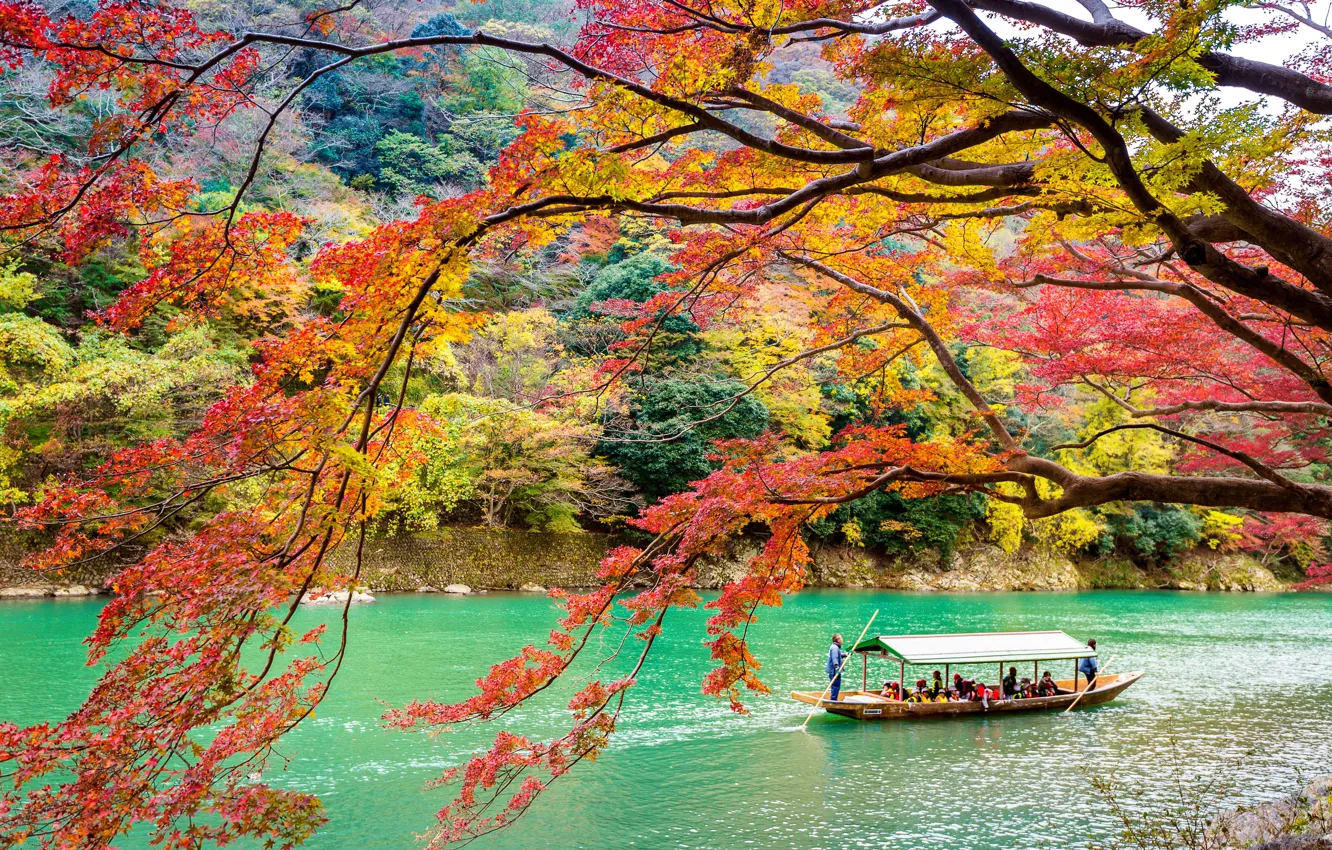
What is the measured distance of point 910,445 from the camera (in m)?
5.16

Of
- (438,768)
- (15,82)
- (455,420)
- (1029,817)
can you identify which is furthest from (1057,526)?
(15,82)

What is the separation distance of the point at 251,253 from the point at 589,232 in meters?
21.1

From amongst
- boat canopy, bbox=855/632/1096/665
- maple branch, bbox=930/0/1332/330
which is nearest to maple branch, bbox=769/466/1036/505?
maple branch, bbox=930/0/1332/330

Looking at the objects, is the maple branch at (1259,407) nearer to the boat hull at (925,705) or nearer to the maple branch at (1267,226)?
the maple branch at (1267,226)

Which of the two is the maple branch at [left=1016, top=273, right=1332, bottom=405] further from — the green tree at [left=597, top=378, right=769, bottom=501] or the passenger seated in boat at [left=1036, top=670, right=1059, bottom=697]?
the green tree at [left=597, top=378, right=769, bottom=501]

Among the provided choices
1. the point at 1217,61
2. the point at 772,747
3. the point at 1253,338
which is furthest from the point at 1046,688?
the point at 1217,61

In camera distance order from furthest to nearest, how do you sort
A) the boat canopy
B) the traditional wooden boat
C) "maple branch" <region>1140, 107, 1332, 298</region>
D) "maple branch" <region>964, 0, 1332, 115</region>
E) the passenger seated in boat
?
1. the passenger seated in boat
2. the boat canopy
3. the traditional wooden boat
4. "maple branch" <region>964, 0, 1332, 115</region>
5. "maple branch" <region>1140, 107, 1332, 298</region>

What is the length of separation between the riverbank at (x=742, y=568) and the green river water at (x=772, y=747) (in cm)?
315

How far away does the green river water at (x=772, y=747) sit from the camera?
21.8 ft

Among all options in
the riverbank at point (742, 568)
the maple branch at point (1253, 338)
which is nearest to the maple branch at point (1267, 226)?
the maple branch at point (1253, 338)

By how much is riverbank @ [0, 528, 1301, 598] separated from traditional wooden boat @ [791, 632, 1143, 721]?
10.2 m

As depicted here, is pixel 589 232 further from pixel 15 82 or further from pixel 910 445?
pixel 910 445

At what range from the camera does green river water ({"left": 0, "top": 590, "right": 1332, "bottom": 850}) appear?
21.8ft

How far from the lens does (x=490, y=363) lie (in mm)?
Answer: 21125
